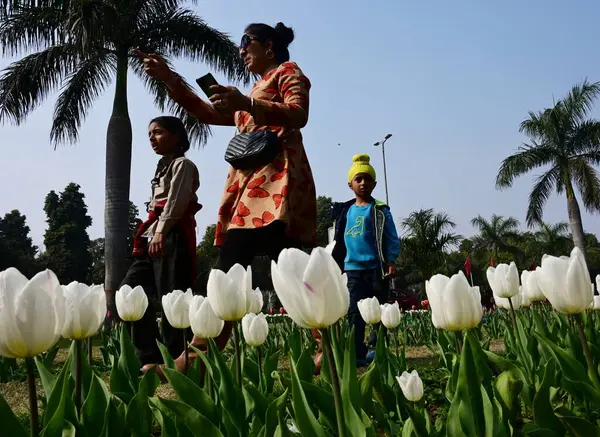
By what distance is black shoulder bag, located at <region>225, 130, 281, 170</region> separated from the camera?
118 inches

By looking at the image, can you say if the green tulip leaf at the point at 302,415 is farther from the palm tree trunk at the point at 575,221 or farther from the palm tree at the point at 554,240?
the palm tree at the point at 554,240

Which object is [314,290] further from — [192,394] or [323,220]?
[323,220]

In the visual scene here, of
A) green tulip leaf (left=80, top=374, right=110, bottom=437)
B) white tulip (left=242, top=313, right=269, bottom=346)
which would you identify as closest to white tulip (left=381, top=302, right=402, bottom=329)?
white tulip (left=242, top=313, right=269, bottom=346)

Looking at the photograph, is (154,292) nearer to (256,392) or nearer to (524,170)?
(256,392)

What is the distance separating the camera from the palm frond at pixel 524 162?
22031 millimetres

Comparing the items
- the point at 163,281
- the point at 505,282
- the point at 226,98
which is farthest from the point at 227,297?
the point at 163,281

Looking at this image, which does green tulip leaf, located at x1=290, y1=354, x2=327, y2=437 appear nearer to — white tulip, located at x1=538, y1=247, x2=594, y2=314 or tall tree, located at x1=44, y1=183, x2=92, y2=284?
white tulip, located at x1=538, y1=247, x2=594, y2=314

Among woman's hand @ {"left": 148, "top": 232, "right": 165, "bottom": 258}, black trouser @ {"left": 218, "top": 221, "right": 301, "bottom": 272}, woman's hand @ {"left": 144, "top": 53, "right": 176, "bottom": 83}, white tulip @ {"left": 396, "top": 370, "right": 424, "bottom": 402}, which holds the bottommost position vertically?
white tulip @ {"left": 396, "top": 370, "right": 424, "bottom": 402}

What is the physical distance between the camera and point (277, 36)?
3357 millimetres

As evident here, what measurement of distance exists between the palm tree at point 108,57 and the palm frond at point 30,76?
0.8 inches

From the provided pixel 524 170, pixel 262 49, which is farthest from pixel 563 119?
pixel 262 49

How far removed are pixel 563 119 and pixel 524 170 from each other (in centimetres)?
230

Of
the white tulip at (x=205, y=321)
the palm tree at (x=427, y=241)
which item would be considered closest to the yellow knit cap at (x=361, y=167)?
the white tulip at (x=205, y=321)

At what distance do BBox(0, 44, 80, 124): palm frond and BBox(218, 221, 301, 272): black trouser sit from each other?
10834 millimetres
